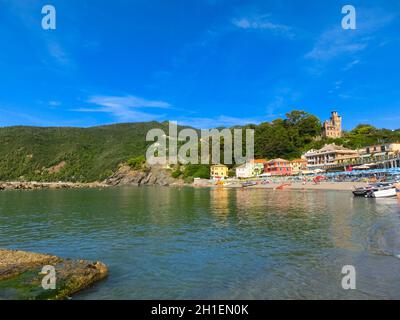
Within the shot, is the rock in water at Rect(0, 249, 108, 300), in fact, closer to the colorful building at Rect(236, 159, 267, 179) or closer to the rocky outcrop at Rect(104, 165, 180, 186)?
the colorful building at Rect(236, 159, 267, 179)

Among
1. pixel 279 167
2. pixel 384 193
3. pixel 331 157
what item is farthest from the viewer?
pixel 279 167

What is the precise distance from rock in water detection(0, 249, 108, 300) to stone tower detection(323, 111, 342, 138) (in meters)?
154

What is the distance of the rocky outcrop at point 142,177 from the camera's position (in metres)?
167

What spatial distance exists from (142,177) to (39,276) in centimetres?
16813

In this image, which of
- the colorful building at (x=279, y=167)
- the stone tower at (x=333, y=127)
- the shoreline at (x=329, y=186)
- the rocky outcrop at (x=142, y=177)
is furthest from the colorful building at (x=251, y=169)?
the shoreline at (x=329, y=186)

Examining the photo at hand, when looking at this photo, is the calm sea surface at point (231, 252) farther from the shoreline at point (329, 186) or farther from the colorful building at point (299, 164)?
the colorful building at point (299, 164)

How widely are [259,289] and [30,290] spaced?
347 inches

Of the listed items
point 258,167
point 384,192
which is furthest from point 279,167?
point 384,192

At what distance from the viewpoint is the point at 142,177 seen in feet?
589

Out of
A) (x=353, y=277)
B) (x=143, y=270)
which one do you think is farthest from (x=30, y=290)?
(x=353, y=277)

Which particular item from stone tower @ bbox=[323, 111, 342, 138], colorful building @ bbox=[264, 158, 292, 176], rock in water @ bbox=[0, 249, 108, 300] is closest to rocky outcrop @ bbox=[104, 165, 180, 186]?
colorful building @ bbox=[264, 158, 292, 176]

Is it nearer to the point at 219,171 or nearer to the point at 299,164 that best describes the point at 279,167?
the point at 299,164

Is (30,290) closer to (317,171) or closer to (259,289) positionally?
(259,289)

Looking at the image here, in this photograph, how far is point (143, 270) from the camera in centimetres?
1555
